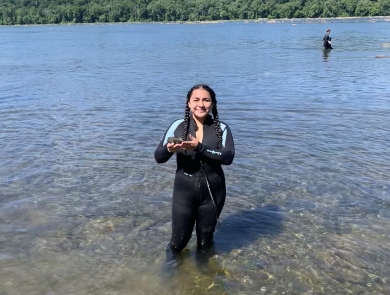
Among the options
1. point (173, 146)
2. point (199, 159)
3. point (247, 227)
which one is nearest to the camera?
point (173, 146)

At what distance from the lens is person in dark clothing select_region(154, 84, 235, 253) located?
576 cm

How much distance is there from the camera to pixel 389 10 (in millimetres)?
172625

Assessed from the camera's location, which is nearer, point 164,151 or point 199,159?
point 164,151

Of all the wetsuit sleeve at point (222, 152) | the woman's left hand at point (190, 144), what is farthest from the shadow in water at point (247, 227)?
the woman's left hand at point (190, 144)

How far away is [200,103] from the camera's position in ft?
18.9

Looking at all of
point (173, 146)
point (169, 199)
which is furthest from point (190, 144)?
point (169, 199)

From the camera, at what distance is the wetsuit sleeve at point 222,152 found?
5562mm

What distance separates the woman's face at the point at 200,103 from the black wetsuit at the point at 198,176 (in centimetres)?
20

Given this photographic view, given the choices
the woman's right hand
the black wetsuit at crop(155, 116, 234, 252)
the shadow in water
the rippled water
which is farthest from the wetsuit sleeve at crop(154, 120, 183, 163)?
the shadow in water

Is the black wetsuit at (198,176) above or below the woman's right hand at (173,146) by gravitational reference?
below

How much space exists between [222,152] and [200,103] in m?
0.67

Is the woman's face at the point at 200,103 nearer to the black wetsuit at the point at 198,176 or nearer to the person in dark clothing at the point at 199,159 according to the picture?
the person in dark clothing at the point at 199,159

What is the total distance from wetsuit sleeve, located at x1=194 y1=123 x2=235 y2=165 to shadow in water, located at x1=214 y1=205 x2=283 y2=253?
2142 millimetres

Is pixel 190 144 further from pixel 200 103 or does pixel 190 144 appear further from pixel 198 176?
pixel 198 176
